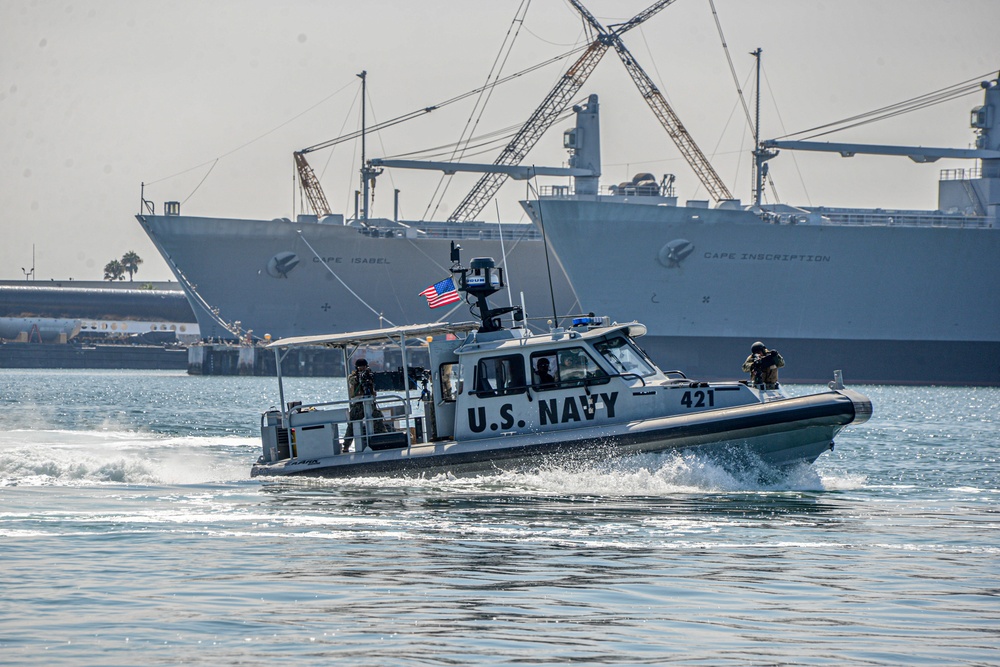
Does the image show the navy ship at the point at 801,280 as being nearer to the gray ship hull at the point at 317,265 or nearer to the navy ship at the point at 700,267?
the navy ship at the point at 700,267

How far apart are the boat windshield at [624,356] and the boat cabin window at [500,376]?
114 cm

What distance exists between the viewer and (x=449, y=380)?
1897cm

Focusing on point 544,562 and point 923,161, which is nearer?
point 544,562

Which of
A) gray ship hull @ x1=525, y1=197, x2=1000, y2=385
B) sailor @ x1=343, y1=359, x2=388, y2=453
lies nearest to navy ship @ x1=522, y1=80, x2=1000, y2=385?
gray ship hull @ x1=525, y1=197, x2=1000, y2=385

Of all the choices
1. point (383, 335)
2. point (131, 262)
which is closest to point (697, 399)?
point (383, 335)

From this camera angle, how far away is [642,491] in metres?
18.0

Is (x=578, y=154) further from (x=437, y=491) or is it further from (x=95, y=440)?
(x=437, y=491)

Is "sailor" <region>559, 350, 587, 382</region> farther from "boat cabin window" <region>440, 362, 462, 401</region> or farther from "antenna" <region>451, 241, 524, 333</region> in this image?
"boat cabin window" <region>440, 362, 462, 401</region>

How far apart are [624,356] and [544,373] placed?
3.83ft

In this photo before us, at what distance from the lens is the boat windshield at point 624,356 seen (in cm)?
1847

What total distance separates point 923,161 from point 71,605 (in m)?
75.5

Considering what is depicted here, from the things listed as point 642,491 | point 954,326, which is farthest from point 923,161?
point 642,491

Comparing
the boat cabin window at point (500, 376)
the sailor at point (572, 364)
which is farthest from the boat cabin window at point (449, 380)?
the sailor at point (572, 364)

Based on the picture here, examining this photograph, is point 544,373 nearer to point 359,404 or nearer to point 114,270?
point 359,404
